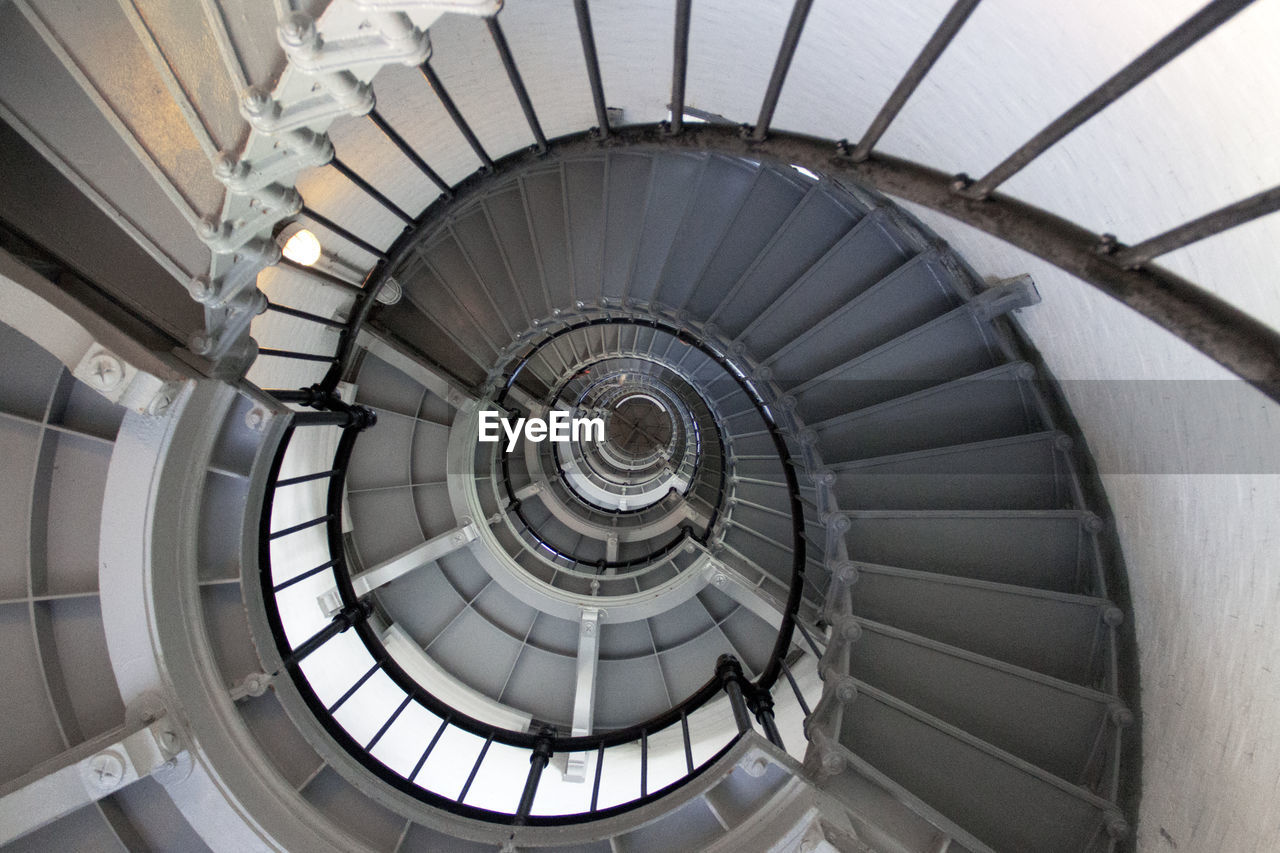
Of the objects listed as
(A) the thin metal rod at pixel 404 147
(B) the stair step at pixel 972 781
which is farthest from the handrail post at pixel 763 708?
(A) the thin metal rod at pixel 404 147

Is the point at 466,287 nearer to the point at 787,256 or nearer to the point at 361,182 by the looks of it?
the point at 361,182

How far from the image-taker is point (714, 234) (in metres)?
5.85

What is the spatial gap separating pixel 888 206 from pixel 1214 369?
8.86ft

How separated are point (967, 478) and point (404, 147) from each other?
5.59 metres

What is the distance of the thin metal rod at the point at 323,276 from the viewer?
16.8 ft

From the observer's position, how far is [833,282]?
5.48m

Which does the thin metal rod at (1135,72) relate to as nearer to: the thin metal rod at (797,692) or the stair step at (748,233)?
the stair step at (748,233)

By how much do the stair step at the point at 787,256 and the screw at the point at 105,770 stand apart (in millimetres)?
6105

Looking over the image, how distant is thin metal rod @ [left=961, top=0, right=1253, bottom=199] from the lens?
169 cm

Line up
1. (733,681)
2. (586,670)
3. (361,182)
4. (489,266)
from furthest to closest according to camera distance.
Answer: (586,670)
(489,266)
(733,681)
(361,182)

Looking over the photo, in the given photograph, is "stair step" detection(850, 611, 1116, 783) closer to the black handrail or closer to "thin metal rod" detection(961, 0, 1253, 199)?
the black handrail

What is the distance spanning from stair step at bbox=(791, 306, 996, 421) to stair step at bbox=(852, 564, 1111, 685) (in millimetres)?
1702

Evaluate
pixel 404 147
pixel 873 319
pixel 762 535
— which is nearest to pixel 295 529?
pixel 404 147

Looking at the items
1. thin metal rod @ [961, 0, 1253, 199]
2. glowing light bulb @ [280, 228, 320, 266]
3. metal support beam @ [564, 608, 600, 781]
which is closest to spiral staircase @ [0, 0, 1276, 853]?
thin metal rod @ [961, 0, 1253, 199]
